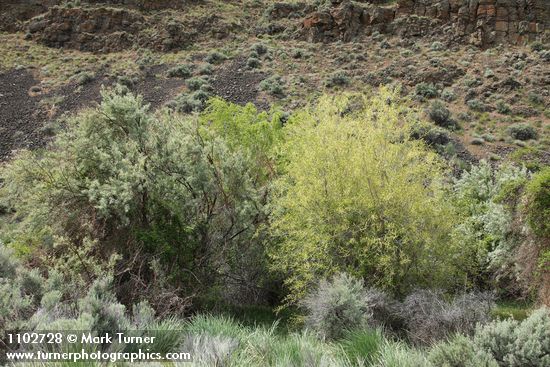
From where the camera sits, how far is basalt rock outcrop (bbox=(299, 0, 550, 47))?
4628 centimetres

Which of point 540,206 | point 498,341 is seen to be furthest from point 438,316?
point 540,206

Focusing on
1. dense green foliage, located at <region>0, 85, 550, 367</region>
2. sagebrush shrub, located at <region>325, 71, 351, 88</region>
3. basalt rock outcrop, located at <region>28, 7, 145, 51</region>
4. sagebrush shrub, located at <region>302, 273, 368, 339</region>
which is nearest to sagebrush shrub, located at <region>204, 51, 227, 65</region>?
basalt rock outcrop, located at <region>28, 7, 145, 51</region>

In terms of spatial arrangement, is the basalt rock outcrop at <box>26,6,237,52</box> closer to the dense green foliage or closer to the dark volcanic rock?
the dark volcanic rock

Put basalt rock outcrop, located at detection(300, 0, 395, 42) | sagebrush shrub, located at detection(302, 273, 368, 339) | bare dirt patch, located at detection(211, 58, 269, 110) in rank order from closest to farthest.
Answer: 1. sagebrush shrub, located at detection(302, 273, 368, 339)
2. bare dirt patch, located at detection(211, 58, 269, 110)
3. basalt rock outcrop, located at detection(300, 0, 395, 42)

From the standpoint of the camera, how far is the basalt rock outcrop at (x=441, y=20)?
4628 centimetres

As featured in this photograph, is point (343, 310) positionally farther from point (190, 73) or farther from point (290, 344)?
point (190, 73)

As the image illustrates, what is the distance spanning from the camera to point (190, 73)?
4631 cm

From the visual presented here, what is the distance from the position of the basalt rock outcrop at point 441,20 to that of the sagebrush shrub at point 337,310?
42646 millimetres

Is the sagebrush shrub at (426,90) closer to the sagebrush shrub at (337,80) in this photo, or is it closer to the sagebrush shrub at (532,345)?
the sagebrush shrub at (337,80)

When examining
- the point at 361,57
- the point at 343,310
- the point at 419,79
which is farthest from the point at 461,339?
the point at 361,57

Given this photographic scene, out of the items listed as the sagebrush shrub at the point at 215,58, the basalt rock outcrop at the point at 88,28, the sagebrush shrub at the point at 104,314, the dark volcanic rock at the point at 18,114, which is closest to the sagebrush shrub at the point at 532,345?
the sagebrush shrub at the point at 104,314

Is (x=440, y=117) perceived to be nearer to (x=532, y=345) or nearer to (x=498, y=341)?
(x=498, y=341)

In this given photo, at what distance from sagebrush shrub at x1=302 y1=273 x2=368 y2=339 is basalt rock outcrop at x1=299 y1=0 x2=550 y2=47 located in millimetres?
42646

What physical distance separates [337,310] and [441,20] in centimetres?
4648
